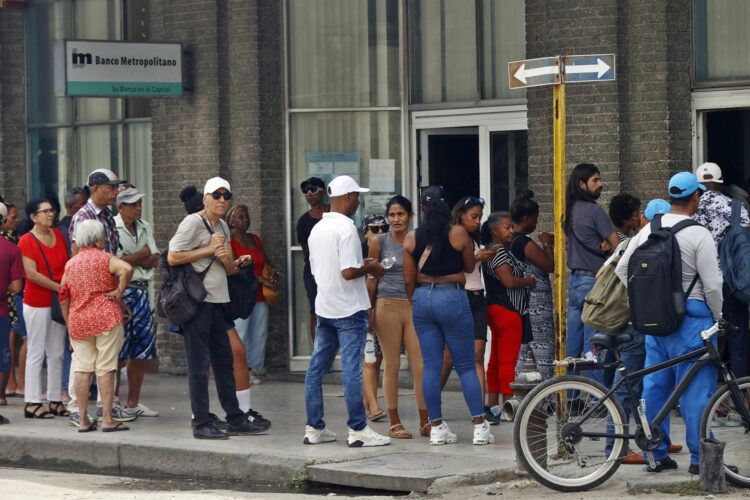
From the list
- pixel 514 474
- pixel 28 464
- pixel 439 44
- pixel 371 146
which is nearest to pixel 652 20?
pixel 439 44

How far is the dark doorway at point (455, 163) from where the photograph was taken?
A: 506 inches

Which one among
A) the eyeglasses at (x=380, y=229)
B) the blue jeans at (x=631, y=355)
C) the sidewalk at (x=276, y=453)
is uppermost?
the eyeglasses at (x=380, y=229)

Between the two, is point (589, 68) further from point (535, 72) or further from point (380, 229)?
point (380, 229)

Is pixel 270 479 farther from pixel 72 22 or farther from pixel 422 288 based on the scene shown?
pixel 72 22

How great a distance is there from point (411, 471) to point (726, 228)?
10.5ft

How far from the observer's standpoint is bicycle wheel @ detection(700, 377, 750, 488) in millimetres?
7562

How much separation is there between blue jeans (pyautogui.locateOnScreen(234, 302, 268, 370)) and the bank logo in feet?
9.59

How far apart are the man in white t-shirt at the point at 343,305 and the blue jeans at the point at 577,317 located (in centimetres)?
156

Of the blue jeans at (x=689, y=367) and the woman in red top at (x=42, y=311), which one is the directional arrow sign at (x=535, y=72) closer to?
the blue jeans at (x=689, y=367)

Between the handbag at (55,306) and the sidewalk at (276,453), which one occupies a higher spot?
the handbag at (55,306)

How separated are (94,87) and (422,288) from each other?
16.2 feet

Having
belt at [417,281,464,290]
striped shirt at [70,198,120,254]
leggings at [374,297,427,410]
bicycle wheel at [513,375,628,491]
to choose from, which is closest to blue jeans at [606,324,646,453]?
bicycle wheel at [513,375,628,491]

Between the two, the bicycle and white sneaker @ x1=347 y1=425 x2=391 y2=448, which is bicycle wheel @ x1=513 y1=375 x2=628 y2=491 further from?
white sneaker @ x1=347 y1=425 x2=391 y2=448

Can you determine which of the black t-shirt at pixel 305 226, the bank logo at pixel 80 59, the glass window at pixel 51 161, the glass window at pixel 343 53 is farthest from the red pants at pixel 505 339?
the glass window at pixel 51 161
